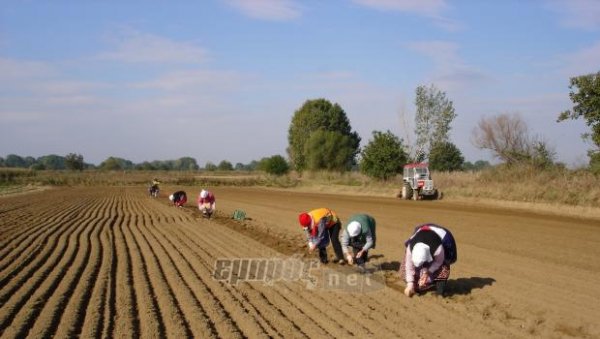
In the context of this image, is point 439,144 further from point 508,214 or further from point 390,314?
point 390,314

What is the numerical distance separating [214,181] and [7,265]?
183ft

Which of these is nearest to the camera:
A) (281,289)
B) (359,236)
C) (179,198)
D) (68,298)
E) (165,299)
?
(165,299)

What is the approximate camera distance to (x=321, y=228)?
32.4ft

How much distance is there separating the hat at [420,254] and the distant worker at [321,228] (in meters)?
2.70

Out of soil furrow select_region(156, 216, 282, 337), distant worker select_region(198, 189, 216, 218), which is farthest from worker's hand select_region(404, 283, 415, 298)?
distant worker select_region(198, 189, 216, 218)

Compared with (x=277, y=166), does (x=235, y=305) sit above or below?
below

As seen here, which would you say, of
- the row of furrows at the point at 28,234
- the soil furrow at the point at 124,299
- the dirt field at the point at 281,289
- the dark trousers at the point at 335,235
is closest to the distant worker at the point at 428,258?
the dirt field at the point at 281,289

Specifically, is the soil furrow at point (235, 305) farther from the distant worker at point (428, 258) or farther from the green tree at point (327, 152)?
the green tree at point (327, 152)

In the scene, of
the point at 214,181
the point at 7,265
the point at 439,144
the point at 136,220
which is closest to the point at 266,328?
the point at 7,265

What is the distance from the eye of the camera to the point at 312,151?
67.4m

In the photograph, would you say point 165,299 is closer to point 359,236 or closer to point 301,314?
point 301,314

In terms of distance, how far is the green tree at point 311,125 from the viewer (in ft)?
Answer: 247

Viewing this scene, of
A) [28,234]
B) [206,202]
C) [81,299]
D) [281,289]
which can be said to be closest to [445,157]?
[206,202]

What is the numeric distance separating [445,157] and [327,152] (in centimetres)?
1791
